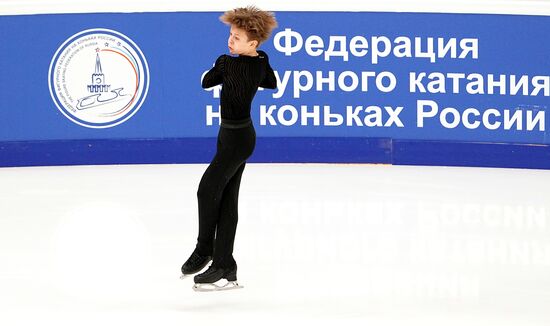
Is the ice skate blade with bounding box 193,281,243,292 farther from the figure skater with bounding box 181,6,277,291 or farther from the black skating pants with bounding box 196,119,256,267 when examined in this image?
the black skating pants with bounding box 196,119,256,267

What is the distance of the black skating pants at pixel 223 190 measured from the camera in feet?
18.6

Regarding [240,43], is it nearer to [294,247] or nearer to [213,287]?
[213,287]

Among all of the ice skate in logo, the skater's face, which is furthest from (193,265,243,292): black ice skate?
the ice skate in logo

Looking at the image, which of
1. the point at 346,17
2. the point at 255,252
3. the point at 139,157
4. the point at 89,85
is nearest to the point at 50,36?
the point at 89,85

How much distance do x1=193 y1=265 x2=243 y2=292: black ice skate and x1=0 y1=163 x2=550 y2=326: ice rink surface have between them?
6 cm

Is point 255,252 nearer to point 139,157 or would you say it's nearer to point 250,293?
point 250,293

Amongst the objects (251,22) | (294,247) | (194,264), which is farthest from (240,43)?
(294,247)

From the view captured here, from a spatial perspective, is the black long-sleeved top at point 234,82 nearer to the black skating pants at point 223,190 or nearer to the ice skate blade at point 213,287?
the black skating pants at point 223,190

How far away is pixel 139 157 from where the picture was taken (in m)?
11.4

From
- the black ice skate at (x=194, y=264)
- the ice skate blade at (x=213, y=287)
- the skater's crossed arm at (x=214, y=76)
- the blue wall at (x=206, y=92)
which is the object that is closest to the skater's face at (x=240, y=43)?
the skater's crossed arm at (x=214, y=76)

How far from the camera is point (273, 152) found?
11.4 metres

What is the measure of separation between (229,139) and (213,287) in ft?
2.59

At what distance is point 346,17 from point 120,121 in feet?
7.99

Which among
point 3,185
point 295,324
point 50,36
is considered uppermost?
point 50,36
